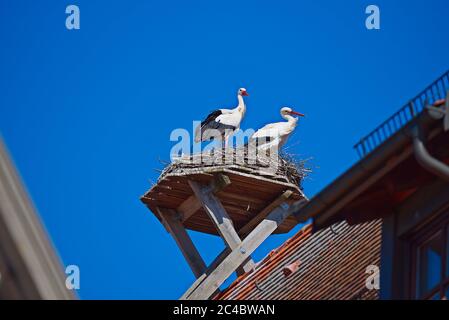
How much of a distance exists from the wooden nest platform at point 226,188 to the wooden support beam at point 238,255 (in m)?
0.27

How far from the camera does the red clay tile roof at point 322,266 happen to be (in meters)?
12.4

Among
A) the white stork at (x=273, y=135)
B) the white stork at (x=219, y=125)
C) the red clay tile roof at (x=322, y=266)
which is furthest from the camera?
the white stork at (x=219, y=125)

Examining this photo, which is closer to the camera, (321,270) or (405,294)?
(405,294)

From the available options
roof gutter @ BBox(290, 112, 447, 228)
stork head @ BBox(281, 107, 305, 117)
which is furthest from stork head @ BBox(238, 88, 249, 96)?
roof gutter @ BBox(290, 112, 447, 228)

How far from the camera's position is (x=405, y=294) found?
9.01 m

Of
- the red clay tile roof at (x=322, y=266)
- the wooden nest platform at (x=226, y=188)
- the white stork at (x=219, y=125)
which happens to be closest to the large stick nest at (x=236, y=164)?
the wooden nest platform at (x=226, y=188)

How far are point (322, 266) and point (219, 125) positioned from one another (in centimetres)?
828

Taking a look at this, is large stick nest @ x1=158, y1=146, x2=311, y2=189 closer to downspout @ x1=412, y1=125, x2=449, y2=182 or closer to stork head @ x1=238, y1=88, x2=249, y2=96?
stork head @ x1=238, y1=88, x2=249, y2=96

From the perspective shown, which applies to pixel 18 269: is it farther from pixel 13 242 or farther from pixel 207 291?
pixel 207 291

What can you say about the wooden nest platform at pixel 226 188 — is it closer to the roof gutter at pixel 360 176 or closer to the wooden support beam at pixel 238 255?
the wooden support beam at pixel 238 255

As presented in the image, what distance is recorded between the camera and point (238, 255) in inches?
736

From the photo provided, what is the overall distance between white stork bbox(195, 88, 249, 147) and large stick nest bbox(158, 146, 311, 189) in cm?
161
